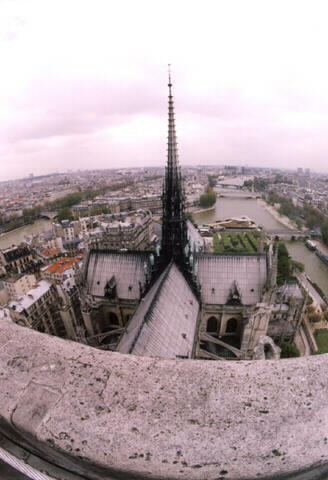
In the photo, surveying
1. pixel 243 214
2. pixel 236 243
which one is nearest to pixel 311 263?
pixel 236 243

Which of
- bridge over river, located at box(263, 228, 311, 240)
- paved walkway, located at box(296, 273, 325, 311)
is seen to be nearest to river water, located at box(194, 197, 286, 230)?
bridge over river, located at box(263, 228, 311, 240)

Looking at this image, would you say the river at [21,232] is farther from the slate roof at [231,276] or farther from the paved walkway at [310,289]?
the paved walkway at [310,289]

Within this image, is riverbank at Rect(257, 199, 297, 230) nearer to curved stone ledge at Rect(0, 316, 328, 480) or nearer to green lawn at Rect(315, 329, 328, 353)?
green lawn at Rect(315, 329, 328, 353)

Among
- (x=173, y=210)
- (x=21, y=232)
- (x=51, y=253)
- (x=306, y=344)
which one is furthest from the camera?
(x=21, y=232)

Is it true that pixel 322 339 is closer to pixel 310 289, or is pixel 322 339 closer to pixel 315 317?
pixel 315 317

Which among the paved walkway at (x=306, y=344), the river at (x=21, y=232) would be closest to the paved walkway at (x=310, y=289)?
the paved walkway at (x=306, y=344)

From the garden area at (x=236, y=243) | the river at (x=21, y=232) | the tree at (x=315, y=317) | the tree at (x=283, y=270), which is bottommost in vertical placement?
the river at (x=21, y=232)
